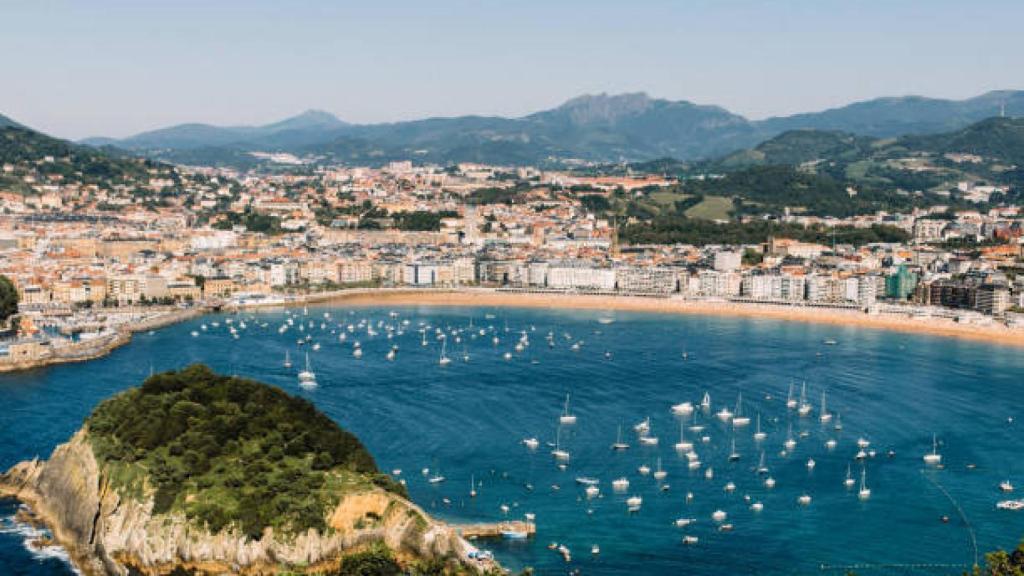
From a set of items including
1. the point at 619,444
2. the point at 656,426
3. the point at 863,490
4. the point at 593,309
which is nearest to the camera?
the point at 863,490

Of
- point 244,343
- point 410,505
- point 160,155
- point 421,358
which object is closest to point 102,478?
point 410,505

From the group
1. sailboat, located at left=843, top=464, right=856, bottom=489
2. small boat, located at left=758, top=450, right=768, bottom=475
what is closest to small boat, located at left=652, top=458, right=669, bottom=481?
small boat, located at left=758, top=450, right=768, bottom=475

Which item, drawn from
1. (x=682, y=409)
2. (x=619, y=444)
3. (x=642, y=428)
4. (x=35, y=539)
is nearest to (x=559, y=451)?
(x=619, y=444)

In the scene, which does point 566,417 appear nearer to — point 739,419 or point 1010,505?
point 739,419

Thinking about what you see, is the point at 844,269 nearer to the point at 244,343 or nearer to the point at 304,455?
the point at 244,343

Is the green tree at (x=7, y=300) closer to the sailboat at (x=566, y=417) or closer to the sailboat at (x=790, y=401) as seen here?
the sailboat at (x=566, y=417)

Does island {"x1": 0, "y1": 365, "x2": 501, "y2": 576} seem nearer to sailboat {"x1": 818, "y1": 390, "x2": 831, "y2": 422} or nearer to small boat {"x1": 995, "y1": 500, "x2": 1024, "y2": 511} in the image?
small boat {"x1": 995, "y1": 500, "x2": 1024, "y2": 511}
